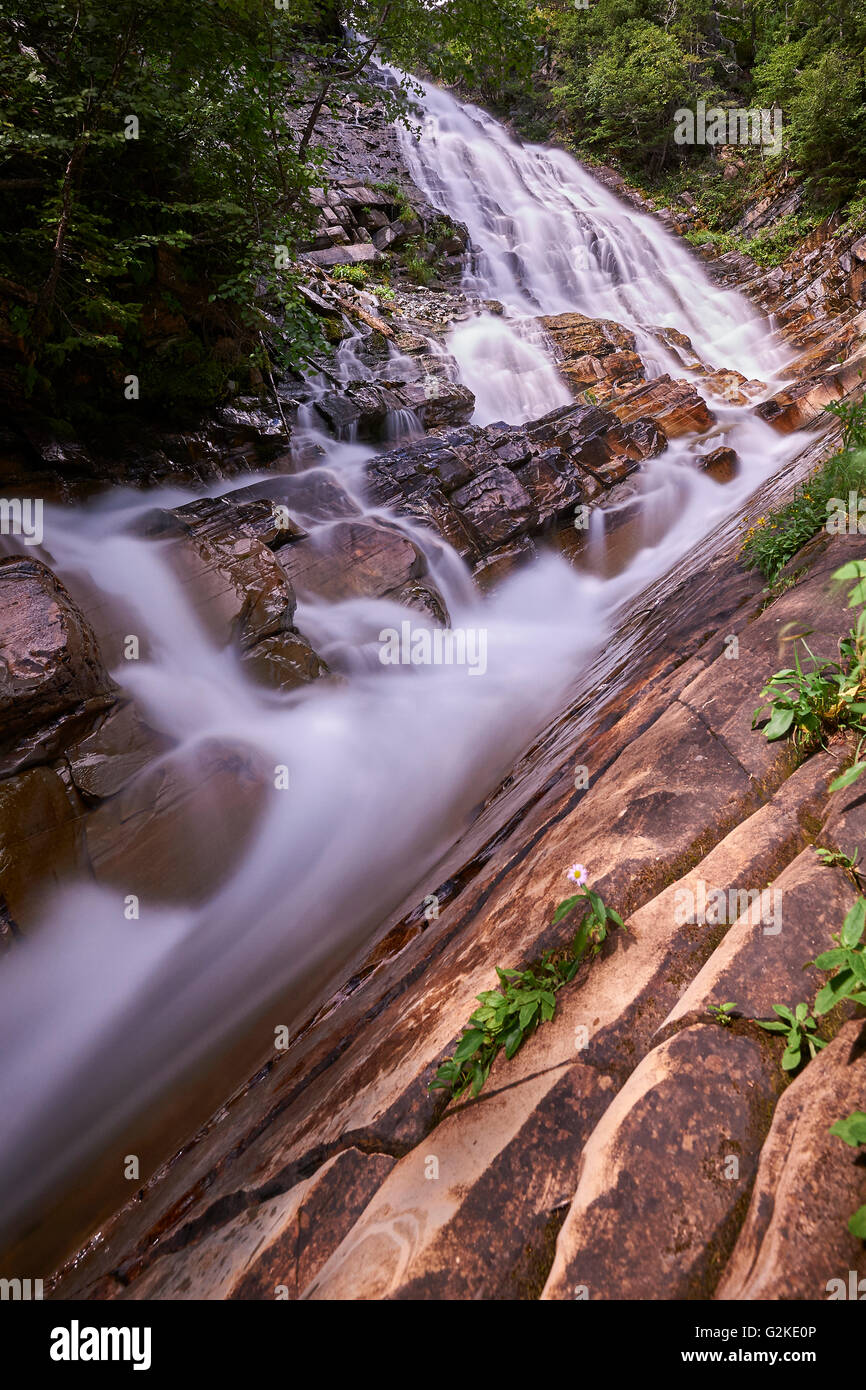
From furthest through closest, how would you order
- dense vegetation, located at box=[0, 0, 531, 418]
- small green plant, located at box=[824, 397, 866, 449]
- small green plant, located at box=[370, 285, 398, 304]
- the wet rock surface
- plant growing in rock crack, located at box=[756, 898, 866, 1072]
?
small green plant, located at box=[370, 285, 398, 304], dense vegetation, located at box=[0, 0, 531, 418], small green plant, located at box=[824, 397, 866, 449], plant growing in rock crack, located at box=[756, 898, 866, 1072], the wet rock surface

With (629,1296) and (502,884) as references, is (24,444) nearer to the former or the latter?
(502,884)

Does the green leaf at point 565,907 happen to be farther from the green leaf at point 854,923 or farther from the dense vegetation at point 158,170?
the dense vegetation at point 158,170

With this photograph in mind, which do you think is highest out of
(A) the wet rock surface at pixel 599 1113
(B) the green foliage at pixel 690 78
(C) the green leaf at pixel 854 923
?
(B) the green foliage at pixel 690 78

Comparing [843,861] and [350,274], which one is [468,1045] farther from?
[350,274]

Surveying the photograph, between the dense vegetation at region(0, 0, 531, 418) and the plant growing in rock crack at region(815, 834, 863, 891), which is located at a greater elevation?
the dense vegetation at region(0, 0, 531, 418)

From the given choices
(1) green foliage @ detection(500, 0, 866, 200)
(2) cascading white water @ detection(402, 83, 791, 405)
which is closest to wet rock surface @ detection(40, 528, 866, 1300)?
(2) cascading white water @ detection(402, 83, 791, 405)

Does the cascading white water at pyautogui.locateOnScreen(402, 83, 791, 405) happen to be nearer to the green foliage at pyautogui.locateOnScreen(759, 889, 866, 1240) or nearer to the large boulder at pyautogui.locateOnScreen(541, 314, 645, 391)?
the large boulder at pyautogui.locateOnScreen(541, 314, 645, 391)

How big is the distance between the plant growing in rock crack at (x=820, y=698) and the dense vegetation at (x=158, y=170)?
686cm

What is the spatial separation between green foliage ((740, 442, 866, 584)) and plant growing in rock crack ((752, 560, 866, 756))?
5.21 feet

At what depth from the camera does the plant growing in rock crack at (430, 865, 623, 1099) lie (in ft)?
6.41

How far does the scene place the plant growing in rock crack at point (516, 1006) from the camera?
6.41ft

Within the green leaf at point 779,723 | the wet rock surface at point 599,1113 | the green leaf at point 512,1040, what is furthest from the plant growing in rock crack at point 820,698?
the green leaf at point 512,1040

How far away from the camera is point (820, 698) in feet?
8.33
